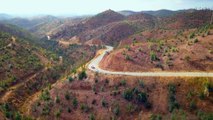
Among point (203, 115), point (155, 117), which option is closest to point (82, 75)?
point (155, 117)

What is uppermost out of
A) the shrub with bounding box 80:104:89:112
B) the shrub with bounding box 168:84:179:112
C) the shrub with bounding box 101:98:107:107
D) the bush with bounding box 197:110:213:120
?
the shrub with bounding box 168:84:179:112

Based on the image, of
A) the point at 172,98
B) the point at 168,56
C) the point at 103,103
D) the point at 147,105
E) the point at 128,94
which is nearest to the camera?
the point at 172,98

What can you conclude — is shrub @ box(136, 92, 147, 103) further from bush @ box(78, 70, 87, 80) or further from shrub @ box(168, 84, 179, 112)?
bush @ box(78, 70, 87, 80)

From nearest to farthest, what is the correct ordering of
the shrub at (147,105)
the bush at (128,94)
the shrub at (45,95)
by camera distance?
the shrub at (147,105)
the bush at (128,94)
the shrub at (45,95)

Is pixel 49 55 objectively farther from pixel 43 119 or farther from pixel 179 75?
pixel 179 75

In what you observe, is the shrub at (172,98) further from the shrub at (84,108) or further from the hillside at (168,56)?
the shrub at (84,108)

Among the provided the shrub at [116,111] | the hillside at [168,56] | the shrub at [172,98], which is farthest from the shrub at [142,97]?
→ the hillside at [168,56]

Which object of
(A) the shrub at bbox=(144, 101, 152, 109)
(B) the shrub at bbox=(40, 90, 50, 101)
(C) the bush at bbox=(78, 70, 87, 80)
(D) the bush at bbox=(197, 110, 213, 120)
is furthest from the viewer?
(C) the bush at bbox=(78, 70, 87, 80)

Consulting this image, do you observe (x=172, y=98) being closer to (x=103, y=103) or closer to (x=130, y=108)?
(x=130, y=108)

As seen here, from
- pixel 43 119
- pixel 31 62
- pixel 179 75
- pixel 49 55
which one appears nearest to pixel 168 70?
pixel 179 75

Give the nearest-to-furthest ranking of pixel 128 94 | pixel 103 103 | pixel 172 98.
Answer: pixel 172 98 < pixel 103 103 < pixel 128 94

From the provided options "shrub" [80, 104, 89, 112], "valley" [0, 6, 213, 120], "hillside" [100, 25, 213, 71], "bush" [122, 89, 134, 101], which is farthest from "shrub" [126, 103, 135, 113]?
"hillside" [100, 25, 213, 71]
